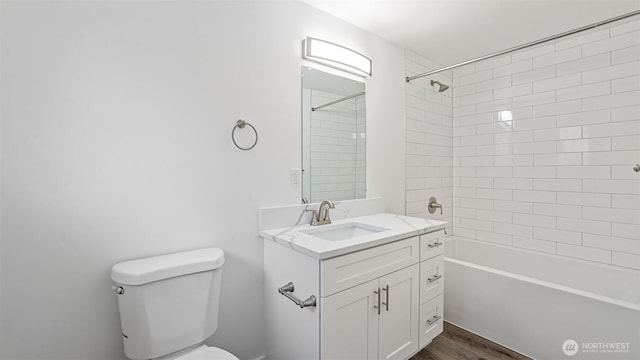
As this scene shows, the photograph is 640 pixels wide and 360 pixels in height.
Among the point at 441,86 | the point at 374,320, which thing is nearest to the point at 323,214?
the point at 374,320

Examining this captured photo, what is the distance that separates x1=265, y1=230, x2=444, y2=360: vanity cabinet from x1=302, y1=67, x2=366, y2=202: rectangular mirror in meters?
0.57

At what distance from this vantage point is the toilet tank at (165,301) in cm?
110

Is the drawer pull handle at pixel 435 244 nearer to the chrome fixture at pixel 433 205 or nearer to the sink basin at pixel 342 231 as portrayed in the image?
the sink basin at pixel 342 231

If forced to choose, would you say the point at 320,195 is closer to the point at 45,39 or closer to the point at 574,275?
the point at 45,39

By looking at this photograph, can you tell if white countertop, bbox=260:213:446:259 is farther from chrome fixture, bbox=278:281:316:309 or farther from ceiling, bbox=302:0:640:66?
ceiling, bbox=302:0:640:66

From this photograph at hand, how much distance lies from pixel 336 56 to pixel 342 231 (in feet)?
3.80

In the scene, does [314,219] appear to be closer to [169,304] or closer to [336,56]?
[169,304]

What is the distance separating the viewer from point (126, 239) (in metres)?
1.22

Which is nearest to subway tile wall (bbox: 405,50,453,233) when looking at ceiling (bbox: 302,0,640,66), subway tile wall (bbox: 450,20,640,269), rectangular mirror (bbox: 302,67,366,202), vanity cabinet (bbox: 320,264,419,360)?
subway tile wall (bbox: 450,20,640,269)

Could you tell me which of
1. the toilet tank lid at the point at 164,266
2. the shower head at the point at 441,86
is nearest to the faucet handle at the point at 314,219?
the toilet tank lid at the point at 164,266

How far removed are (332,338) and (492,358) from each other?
1286mm

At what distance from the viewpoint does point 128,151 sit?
122 cm

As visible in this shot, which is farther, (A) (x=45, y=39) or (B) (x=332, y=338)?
(B) (x=332, y=338)

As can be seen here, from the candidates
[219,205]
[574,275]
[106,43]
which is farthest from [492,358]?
[106,43]
